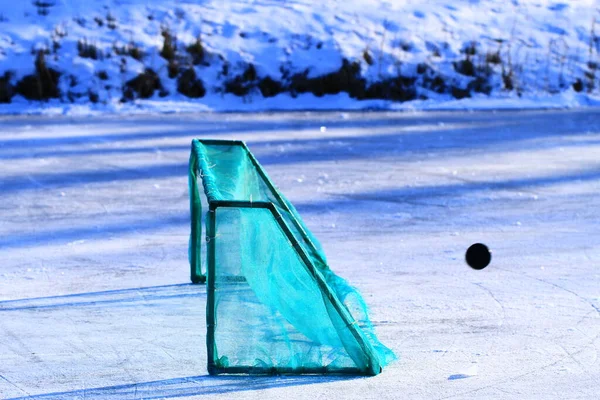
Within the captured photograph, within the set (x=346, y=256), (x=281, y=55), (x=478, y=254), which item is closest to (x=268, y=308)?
(x=478, y=254)

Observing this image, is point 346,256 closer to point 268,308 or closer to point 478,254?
point 478,254

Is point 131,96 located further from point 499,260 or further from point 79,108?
point 499,260

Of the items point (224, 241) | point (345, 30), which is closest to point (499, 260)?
point (224, 241)

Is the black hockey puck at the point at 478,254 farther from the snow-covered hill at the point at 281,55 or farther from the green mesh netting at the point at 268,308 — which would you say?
the snow-covered hill at the point at 281,55

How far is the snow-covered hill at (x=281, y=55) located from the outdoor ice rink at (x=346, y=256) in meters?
3.36

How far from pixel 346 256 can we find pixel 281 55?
11.0 m

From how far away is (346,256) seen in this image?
5902 mm

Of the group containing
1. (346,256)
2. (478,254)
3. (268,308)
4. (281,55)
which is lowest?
(281,55)

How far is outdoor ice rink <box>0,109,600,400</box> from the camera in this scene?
375 centimetres

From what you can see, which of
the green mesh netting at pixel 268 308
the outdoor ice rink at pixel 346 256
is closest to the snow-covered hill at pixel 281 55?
the outdoor ice rink at pixel 346 256

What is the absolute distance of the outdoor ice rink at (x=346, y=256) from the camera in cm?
375

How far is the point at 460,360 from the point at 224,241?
112cm

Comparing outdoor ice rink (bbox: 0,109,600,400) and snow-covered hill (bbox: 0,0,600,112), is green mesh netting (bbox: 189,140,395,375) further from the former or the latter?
snow-covered hill (bbox: 0,0,600,112)

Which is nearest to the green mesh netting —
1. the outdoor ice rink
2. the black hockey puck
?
the outdoor ice rink
